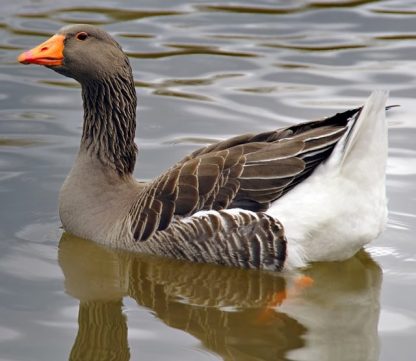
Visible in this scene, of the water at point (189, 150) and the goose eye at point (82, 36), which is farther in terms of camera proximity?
the goose eye at point (82, 36)

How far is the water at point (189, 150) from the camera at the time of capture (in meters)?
7.23

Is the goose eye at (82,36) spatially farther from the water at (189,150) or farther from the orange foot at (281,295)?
the orange foot at (281,295)

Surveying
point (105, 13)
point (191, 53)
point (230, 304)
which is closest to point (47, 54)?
point (230, 304)

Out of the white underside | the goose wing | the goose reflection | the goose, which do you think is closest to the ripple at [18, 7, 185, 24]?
the goose

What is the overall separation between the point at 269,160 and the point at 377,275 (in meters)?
1.21

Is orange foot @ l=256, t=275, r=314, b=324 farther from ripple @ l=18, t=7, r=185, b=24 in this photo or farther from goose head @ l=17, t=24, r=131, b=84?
ripple @ l=18, t=7, r=185, b=24

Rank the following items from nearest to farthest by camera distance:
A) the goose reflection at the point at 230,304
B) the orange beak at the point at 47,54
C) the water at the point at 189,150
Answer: the goose reflection at the point at 230,304 → the water at the point at 189,150 → the orange beak at the point at 47,54

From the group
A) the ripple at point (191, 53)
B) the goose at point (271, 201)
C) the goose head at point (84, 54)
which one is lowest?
the goose at point (271, 201)

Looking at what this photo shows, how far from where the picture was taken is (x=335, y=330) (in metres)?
7.32

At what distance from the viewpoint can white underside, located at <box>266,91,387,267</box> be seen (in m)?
8.00

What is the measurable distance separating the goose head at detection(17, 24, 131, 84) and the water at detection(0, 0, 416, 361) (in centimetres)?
130

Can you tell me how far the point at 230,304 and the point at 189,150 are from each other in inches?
124

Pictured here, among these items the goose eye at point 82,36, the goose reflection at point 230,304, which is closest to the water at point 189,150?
the goose reflection at point 230,304

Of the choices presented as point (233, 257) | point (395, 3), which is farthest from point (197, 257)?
point (395, 3)
